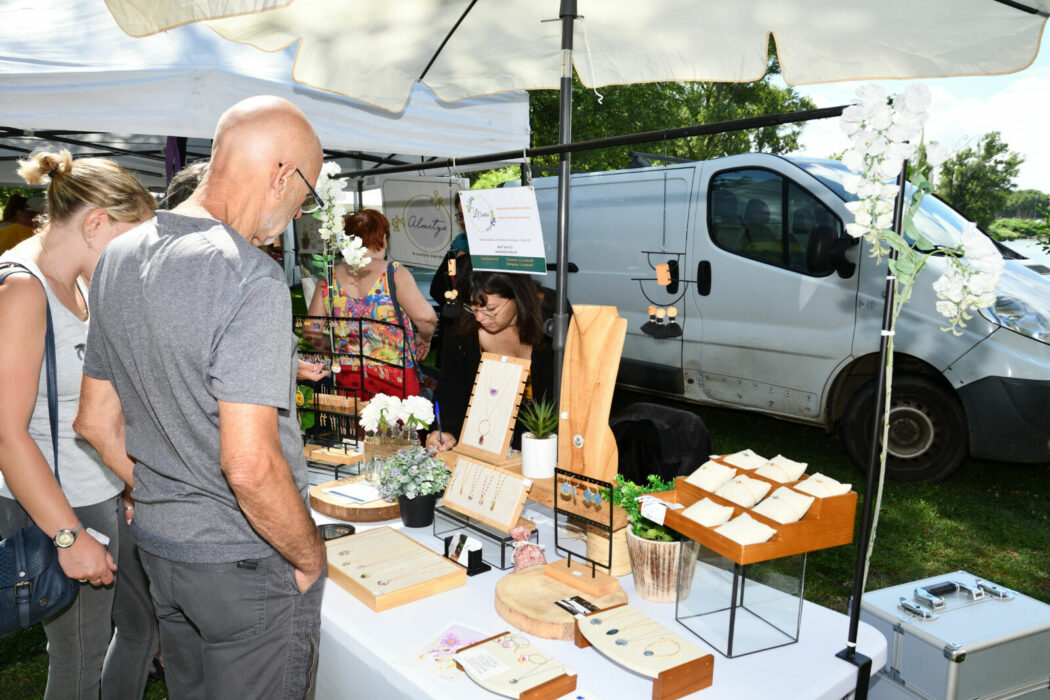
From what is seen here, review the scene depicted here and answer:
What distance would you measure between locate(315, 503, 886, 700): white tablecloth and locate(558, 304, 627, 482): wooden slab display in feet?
1.00

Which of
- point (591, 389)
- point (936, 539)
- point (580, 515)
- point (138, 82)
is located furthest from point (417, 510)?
point (936, 539)

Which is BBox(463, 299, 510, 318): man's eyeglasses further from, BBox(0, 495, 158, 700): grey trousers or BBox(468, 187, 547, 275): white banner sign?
BBox(0, 495, 158, 700): grey trousers

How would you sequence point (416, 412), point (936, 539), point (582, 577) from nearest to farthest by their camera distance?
1. point (582, 577)
2. point (416, 412)
3. point (936, 539)

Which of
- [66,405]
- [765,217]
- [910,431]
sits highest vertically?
[765,217]

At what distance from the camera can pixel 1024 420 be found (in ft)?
14.0

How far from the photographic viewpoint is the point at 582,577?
5.31ft

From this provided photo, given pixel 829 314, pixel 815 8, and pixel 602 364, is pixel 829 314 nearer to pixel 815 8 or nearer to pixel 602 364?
pixel 815 8

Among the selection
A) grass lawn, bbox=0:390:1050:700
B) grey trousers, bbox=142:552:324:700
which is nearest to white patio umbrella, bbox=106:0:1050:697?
grey trousers, bbox=142:552:324:700

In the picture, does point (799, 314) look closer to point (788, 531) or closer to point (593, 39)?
point (593, 39)

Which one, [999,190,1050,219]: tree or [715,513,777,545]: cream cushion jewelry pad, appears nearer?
[715,513,777,545]: cream cushion jewelry pad

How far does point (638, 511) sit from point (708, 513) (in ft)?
0.79

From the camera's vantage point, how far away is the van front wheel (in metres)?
4.66

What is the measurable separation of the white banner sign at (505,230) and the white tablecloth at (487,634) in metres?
1.03

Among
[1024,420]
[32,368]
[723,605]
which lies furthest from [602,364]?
[1024,420]
